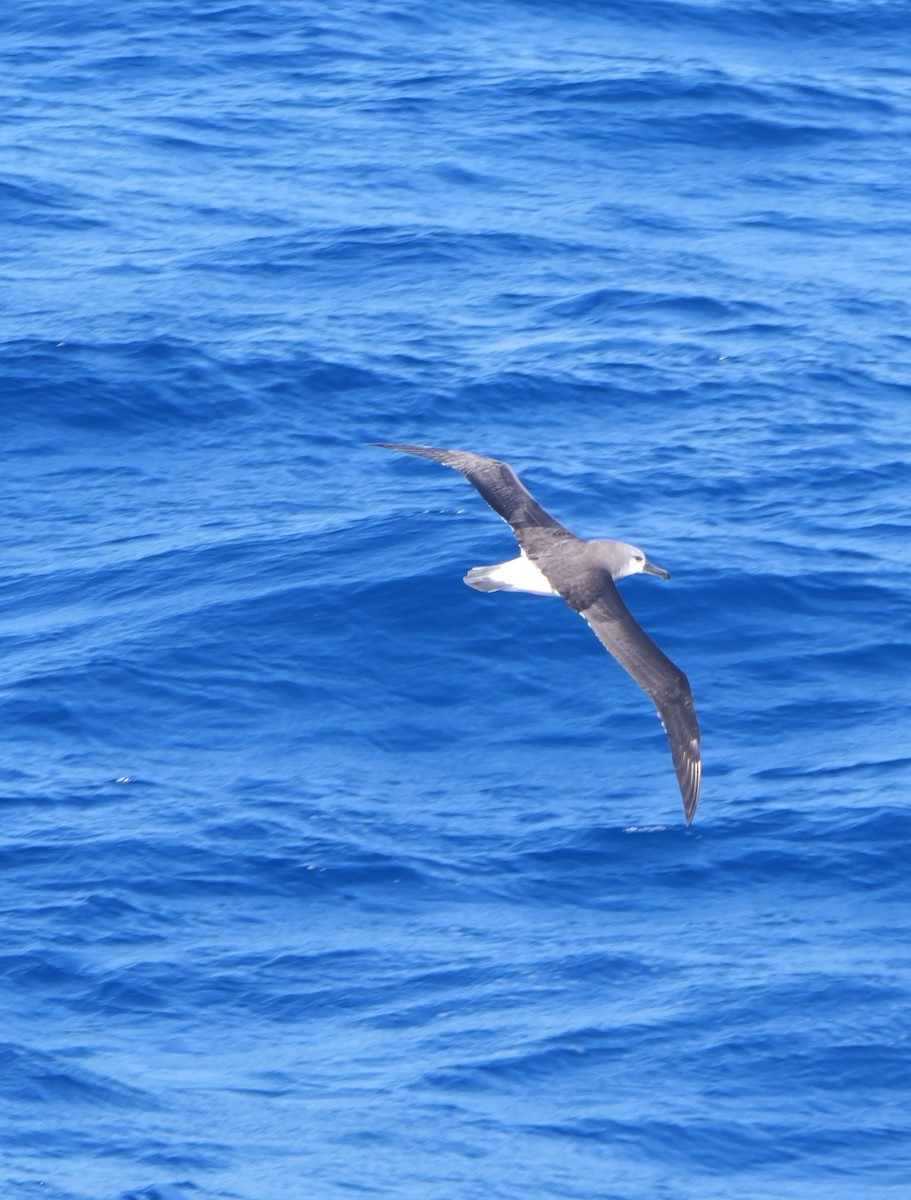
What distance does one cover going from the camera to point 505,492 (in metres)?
18.8

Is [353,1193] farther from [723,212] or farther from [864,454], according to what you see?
[723,212]

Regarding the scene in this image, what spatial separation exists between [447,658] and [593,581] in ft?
19.2

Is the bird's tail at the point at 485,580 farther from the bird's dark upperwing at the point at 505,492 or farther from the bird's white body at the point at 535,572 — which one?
the bird's dark upperwing at the point at 505,492

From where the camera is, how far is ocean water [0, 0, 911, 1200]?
19.4 meters

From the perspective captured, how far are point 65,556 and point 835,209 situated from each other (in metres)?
13.3

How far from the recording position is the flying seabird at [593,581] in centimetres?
1712

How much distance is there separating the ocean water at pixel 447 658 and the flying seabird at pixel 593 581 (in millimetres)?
3163

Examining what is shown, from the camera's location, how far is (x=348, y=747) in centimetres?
2267

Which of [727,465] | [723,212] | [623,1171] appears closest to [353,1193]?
[623,1171]

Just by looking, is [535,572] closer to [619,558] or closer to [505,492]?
[619,558]

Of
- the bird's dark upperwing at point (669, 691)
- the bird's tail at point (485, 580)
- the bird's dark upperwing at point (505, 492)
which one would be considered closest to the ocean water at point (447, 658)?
the bird's dark upperwing at point (669, 691)

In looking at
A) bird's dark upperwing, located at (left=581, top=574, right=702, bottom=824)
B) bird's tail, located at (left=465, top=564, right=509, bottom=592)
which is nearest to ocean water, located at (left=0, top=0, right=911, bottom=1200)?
bird's dark upperwing, located at (left=581, top=574, right=702, bottom=824)

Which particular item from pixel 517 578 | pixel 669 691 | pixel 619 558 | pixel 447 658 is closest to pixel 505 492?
pixel 517 578

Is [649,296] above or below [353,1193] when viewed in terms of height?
above
